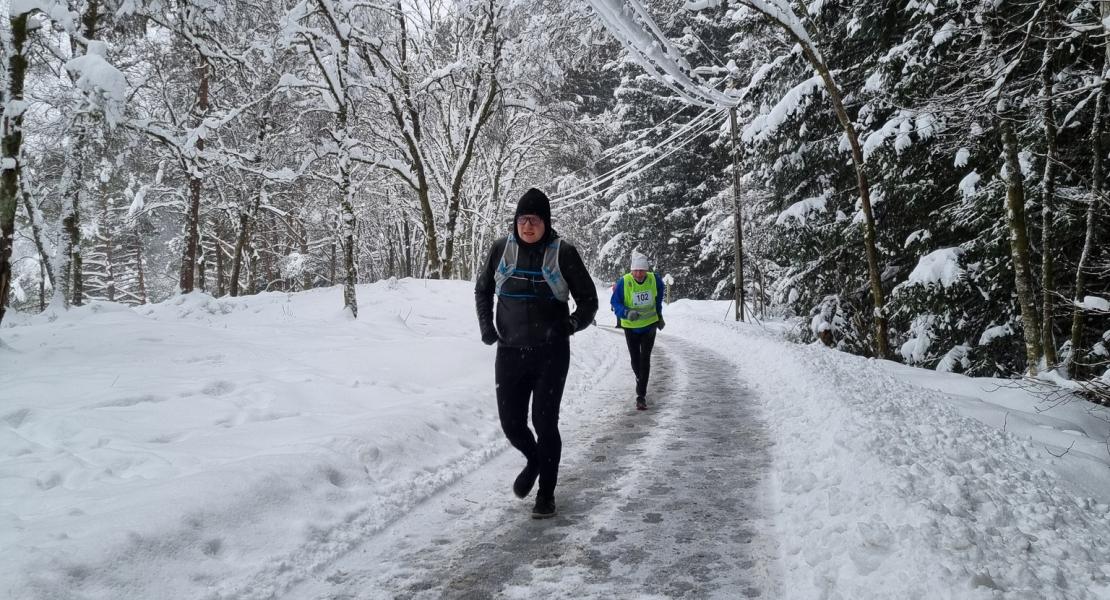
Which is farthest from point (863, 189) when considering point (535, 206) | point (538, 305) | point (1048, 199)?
point (538, 305)

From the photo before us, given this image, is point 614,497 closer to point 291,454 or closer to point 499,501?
point 499,501

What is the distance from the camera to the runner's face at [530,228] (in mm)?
3980

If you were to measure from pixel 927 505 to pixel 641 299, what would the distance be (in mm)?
4779

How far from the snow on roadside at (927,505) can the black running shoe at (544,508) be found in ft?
4.73

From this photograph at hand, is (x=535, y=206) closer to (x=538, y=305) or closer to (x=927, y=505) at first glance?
(x=538, y=305)

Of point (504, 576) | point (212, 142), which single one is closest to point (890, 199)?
point (504, 576)

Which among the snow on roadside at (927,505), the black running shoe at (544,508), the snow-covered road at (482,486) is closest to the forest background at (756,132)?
the snow on roadside at (927,505)

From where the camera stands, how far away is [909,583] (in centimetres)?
271

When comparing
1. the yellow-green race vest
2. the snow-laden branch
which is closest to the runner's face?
the snow-laden branch

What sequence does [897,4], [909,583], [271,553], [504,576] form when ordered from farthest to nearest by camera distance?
[897,4]
[271,553]
[504,576]
[909,583]

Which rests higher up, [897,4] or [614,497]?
[897,4]

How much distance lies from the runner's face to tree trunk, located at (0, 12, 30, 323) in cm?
730

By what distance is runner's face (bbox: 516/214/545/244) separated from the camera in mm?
3980

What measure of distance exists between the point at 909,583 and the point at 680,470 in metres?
2.32
